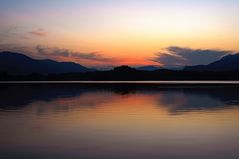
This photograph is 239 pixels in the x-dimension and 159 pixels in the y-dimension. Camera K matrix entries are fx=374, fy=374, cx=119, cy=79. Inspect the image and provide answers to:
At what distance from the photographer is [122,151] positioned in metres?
12.0

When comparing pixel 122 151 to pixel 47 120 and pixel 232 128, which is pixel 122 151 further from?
pixel 47 120

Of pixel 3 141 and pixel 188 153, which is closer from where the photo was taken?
pixel 188 153

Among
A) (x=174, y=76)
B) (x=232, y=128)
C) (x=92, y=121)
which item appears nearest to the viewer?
(x=232, y=128)

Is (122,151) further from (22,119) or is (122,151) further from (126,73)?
(126,73)

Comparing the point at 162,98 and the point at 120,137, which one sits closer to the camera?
the point at 120,137

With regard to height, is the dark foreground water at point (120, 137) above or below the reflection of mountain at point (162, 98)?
below

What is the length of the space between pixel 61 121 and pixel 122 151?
8.28 meters

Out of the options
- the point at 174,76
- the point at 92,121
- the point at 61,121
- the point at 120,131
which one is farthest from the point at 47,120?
the point at 174,76

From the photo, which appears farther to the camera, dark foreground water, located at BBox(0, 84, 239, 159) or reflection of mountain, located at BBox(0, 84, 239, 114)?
reflection of mountain, located at BBox(0, 84, 239, 114)

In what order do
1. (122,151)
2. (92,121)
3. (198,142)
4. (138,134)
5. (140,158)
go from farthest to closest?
(92,121) < (138,134) < (198,142) < (122,151) < (140,158)

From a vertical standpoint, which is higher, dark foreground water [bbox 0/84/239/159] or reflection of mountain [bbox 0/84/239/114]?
reflection of mountain [bbox 0/84/239/114]

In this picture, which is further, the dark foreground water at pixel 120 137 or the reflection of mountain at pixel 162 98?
the reflection of mountain at pixel 162 98

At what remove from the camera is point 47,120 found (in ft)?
65.8

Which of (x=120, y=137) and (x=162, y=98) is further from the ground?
(x=162, y=98)
